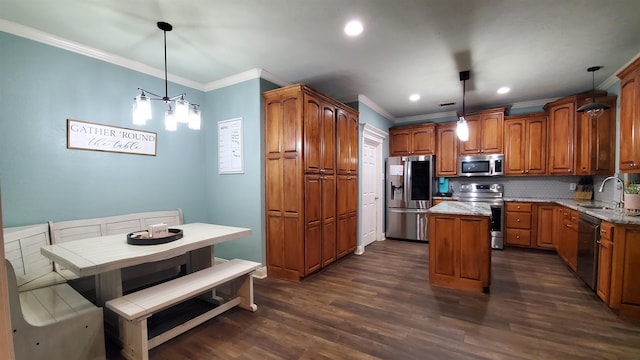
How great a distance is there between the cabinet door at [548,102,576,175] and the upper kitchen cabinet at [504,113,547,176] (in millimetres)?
117

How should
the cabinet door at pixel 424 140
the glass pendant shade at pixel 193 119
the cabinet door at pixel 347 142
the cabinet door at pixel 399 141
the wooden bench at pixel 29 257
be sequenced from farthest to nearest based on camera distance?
the cabinet door at pixel 399 141 → the cabinet door at pixel 424 140 → the cabinet door at pixel 347 142 → the glass pendant shade at pixel 193 119 → the wooden bench at pixel 29 257

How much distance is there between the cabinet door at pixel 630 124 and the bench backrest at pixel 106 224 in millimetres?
5340

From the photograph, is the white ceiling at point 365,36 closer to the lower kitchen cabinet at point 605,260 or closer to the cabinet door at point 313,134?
the cabinet door at point 313,134

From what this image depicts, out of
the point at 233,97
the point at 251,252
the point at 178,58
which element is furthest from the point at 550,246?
the point at 178,58

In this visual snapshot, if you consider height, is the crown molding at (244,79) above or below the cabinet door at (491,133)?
above

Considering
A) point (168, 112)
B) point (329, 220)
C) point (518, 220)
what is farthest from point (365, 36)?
point (518, 220)

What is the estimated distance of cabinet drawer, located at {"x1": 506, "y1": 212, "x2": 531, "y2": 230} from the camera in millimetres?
4520

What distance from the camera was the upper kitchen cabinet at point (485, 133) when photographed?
191 inches

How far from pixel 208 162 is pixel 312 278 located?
2266 mm

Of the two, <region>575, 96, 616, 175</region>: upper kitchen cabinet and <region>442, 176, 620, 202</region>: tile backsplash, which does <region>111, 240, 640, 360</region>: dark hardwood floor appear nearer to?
<region>575, 96, 616, 175</region>: upper kitchen cabinet

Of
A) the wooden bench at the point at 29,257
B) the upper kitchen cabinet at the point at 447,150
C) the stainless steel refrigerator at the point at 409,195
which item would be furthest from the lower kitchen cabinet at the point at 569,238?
the wooden bench at the point at 29,257

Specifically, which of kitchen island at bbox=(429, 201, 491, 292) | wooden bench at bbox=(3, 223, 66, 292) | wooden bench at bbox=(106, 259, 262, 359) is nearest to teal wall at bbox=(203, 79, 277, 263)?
wooden bench at bbox=(106, 259, 262, 359)

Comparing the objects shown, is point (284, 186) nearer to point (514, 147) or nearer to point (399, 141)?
point (399, 141)

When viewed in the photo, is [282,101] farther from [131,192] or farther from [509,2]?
[509,2]
